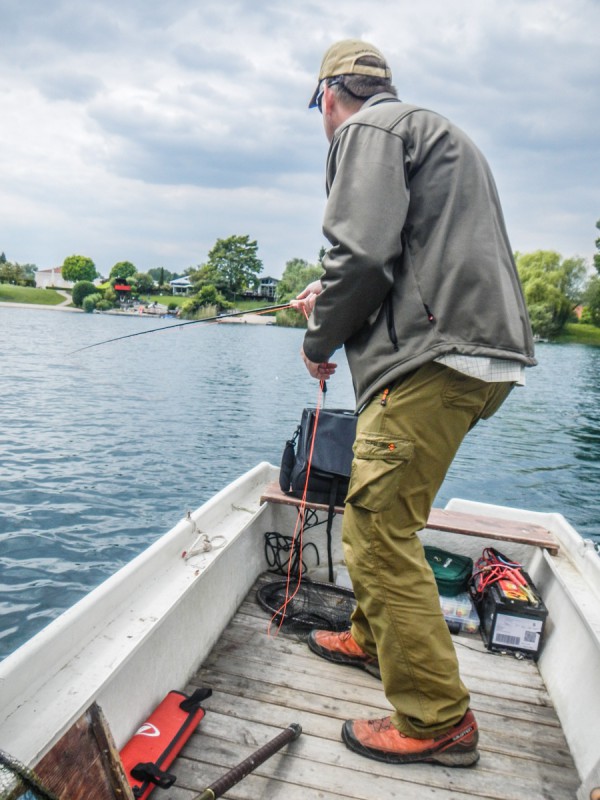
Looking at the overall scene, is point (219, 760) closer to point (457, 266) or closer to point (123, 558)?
point (457, 266)

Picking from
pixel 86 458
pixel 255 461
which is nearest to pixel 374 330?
pixel 86 458

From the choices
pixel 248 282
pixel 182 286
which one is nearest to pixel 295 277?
pixel 248 282

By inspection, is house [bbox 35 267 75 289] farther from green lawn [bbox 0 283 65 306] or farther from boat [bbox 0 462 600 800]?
boat [bbox 0 462 600 800]

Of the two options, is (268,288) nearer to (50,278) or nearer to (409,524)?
(50,278)

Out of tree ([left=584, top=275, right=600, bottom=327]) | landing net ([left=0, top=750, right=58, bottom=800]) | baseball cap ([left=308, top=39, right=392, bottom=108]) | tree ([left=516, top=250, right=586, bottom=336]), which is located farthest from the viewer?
tree ([left=584, top=275, right=600, bottom=327])

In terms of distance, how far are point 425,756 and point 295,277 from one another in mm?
92860

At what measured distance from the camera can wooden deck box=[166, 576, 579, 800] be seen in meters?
1.91

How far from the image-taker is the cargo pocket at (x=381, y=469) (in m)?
1.73

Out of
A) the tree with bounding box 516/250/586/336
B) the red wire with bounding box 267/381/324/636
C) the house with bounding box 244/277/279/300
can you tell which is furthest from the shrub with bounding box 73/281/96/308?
the red wire with bounding box 267/381/324/636

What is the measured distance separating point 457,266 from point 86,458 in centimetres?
968

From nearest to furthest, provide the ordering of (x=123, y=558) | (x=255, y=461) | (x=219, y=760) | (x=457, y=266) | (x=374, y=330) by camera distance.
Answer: (x=457, y=266) < (x=374, y=330) < (x=219, y=760) < (x=123, y=558) < (x=255, y=461)

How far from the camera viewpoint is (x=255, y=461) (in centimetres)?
1188

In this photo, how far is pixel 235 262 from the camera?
354 feet

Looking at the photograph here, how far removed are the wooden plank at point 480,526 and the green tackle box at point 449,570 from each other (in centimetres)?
18
